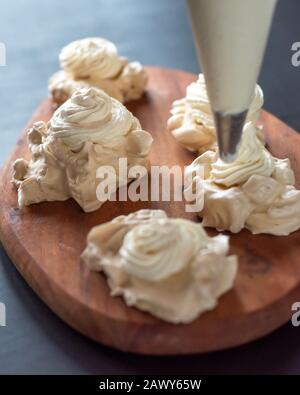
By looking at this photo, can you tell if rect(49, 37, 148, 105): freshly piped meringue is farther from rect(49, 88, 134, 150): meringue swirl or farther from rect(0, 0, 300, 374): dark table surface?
rect(49, 88, 134, 150): meringue swirl

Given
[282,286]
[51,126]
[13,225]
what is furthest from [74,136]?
[282,286]

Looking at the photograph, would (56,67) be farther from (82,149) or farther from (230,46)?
(230,46)
